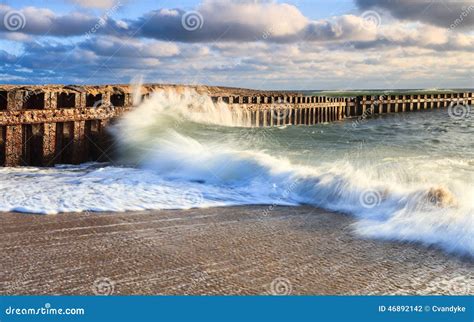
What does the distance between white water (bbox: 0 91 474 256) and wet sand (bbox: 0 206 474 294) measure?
1.77ft

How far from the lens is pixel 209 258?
14.5ft

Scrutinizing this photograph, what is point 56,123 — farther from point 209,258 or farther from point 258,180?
point 209,258

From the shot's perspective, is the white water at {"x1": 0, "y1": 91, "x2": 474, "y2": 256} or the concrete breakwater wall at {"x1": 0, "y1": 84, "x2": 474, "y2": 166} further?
the concrete breakwater wall at {"x1": 0, "y1": 84, "x2": 474, "y2": 166}

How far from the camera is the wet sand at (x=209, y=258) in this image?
383 cm

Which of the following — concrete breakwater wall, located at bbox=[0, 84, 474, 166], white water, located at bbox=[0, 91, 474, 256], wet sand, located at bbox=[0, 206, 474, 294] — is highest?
concrete breakwater wall, located at bbox=[0, 84, 474, 166]

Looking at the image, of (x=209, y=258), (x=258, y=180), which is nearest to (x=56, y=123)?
(x=258, y=180)

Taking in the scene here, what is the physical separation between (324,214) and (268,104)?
1253 centimetres

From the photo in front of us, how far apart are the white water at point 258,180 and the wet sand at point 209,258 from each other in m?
0.54

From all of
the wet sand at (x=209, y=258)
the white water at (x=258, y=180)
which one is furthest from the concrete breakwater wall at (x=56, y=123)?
the wet sand at (x=209, y=258)

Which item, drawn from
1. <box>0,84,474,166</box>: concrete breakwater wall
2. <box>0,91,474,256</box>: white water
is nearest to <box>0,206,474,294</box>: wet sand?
<box>0,91,474,256</box>: white water

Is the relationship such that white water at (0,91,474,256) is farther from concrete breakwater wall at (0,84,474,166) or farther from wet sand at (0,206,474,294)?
wet sand at (0,206,474,294)

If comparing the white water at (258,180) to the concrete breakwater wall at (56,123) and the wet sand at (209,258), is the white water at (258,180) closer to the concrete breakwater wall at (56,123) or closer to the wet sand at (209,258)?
the concrete breakwater wall at (56,123)

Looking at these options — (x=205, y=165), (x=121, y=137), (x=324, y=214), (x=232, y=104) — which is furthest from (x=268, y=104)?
(x=324, y=214)

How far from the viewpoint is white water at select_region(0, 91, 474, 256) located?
6.04 m
